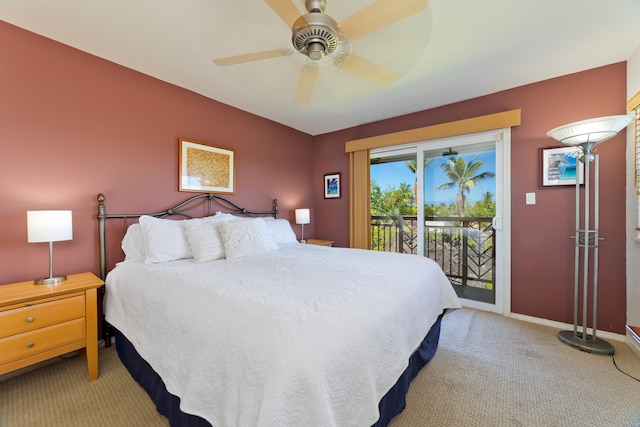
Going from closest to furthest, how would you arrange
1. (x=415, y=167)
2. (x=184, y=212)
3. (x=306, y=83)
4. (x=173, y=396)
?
(x=173, y=396), (x=306, y=83), (x=184, y=212), (x=415, y=167)

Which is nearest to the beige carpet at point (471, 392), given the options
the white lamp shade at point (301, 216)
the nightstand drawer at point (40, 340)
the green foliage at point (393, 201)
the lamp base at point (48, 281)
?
the nightstand drawer at point (40, 340)

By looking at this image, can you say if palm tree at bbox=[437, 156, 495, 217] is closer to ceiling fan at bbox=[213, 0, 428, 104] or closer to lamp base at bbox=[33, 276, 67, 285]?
ceiling fan at bbox=[213, 0, 428, 104]

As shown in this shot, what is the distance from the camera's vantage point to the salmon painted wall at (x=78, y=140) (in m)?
1.86

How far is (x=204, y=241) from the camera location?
2.18 metres

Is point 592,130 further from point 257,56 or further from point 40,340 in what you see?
point 40,340

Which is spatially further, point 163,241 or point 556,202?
point 556,202

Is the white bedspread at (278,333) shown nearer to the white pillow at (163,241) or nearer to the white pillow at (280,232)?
the white pillow at (163,241)

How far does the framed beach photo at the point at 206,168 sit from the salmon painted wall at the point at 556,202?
114 inches

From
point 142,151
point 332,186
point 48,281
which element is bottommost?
point 48,281

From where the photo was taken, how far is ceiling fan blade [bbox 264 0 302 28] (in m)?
1.26

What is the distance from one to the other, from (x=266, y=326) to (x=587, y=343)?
9.40 feet

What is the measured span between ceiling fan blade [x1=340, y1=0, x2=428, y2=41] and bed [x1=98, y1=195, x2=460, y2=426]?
4.74ft

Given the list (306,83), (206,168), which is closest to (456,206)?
(306,83)

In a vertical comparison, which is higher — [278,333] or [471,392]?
[278,333]
